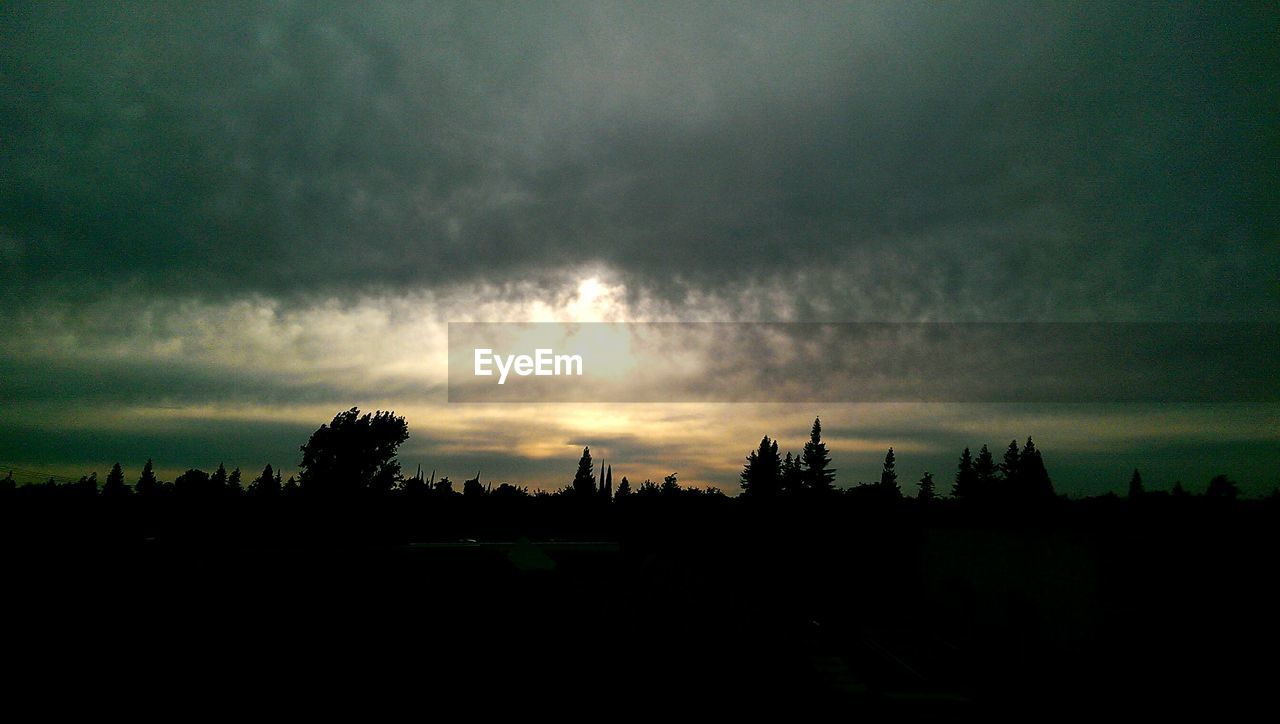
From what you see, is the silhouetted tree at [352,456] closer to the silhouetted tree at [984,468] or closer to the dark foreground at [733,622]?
the dark foreground at [733,622]

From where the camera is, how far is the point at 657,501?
59875mm

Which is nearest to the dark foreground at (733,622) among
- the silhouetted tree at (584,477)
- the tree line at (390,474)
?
the tree line at (390,474)

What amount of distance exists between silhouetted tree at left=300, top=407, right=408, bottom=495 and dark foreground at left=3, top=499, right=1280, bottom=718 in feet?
120

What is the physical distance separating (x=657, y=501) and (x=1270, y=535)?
46246mm

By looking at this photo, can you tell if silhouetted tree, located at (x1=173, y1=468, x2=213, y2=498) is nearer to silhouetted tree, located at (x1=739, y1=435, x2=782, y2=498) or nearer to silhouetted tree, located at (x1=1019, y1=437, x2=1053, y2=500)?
silhouetted tree, located at (x1=739, y1=435, x2=782, y2=498)

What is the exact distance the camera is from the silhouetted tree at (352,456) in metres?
75.4

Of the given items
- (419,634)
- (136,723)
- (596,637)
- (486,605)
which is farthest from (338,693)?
(486,605)

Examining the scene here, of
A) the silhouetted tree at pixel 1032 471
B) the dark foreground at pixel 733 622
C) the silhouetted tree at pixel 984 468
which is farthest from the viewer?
the silhouetted tree at pixel 984 468

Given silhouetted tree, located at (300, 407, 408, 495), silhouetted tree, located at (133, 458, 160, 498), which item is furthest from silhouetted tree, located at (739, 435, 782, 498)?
silhouetted tree, located at (133, 458, 160, 498)

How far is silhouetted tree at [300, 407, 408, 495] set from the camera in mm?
75375

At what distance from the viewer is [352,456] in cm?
7662

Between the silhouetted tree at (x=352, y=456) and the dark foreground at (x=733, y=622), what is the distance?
36453mm

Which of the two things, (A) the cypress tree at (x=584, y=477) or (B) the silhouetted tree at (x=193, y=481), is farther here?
(A) the cypress tree at (x=584, y=477)

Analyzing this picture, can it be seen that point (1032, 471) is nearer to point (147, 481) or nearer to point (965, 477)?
point (965, 477)
